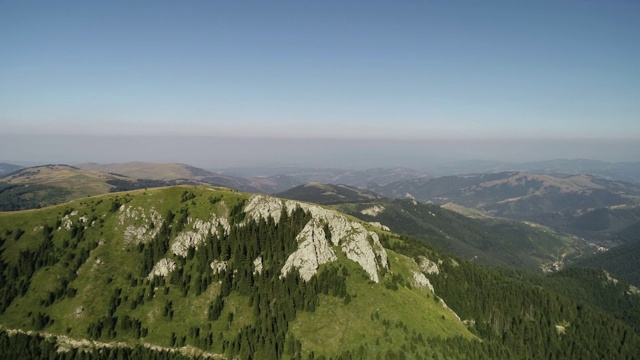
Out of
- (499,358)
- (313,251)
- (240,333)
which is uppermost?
(313,251)

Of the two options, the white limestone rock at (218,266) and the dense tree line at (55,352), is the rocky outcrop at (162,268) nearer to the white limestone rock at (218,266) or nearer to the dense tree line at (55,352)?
the white limestone rock at (218,266)

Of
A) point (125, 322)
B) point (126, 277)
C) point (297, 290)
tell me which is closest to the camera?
point (125, 322)

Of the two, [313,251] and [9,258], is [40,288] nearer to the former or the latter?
[9,258]

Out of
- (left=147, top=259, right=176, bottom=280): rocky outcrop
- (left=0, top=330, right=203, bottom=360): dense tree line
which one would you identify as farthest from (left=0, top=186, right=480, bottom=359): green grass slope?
(left=0, top=330, right=203, bottom=360): dense tree line

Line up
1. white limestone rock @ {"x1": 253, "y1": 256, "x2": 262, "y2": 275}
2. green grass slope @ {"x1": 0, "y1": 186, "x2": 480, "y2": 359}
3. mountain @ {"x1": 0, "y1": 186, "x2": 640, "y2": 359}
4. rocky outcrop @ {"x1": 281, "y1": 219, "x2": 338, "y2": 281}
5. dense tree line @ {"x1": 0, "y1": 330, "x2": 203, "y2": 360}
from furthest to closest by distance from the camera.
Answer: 1. white limestone rock @ {"x1": 253, "y1": 256, "x2": 262, "y2": 275}
2. rocky outcrop @ {"x1": 281, "y1": 219, "x2": 338, "y2": 281}
3. green grass slope @ {"x1": 0, "y1": 186, "x2": 480, "y2": 359}
4. mountain @ {"x1": 0, "y1": 186, "x2": 640, "y2": 359}
5. dense tree line @ {"x1": 0, "y1": 330, "x2": 203, "y2": 360}

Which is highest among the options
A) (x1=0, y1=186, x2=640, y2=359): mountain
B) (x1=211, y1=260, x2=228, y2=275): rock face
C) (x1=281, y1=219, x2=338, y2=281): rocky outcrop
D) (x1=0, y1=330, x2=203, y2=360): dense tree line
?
(x1=281, y1=219, x2=338, y2=281): rocky outcrop

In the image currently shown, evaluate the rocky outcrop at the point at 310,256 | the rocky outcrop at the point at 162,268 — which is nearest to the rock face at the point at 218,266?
the rocky outcrop at the point at 162,268

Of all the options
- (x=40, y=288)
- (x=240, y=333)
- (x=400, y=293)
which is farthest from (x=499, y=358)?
(x=40, y=288)

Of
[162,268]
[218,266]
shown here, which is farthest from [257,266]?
[162,268]

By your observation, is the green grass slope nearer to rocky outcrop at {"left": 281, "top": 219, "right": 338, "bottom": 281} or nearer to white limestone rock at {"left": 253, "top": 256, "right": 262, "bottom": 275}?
white limestone rock at {"left": 253, "top": 256, "right": 262, "bottom": 275}
